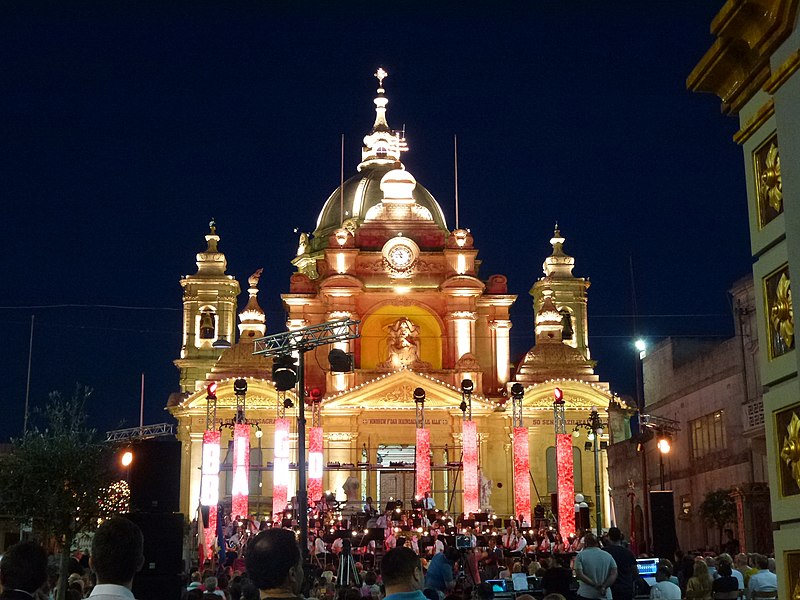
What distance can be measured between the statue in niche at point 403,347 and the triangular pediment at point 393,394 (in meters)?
2.26

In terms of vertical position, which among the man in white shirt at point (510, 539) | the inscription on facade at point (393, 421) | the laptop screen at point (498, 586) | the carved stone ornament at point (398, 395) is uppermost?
the carved stone ornament at point (398, 395)

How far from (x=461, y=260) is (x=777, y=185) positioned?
5366 cm

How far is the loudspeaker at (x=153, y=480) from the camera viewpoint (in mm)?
16078

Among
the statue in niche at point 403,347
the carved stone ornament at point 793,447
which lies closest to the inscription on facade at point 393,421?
the statue in niche at point 403,347

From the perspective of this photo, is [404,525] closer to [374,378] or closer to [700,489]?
[700,489]

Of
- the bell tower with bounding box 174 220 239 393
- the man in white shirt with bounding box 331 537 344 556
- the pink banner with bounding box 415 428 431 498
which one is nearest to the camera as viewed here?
the man in white shirt with bounding box 331 537 344 556

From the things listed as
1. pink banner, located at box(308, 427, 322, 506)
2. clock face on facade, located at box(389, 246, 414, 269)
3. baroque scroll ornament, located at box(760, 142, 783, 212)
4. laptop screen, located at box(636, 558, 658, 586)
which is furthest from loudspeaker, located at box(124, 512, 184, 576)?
clock face on facade, located at box(389, 246, 414, 269)

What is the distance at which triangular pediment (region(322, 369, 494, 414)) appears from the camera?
55094mm

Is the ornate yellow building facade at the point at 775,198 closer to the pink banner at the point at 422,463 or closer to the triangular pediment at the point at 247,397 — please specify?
the pink banner at the point at 422,463

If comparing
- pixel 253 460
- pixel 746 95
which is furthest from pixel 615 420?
pixel 746 95

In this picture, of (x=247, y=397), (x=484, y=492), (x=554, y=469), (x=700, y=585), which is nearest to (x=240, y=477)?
(x=247, y=397)

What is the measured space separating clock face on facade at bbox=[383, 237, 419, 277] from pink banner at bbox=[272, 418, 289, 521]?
17.3m

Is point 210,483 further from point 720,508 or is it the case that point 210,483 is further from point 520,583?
point 520,583

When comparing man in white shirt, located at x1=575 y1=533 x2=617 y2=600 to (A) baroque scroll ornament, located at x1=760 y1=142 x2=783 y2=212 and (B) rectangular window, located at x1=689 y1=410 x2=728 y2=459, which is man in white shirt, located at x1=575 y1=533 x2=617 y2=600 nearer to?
(A) baroque scroll ornament, located at x1=760 y1=142 x2=783 y2=212
